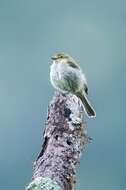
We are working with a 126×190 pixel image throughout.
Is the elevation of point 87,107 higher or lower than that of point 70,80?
lower

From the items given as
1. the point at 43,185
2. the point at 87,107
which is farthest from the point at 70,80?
the point at 43,185

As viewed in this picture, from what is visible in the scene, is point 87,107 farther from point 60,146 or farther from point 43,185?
point 43,185


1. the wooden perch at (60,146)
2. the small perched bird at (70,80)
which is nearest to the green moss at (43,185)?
the wooden perch at (60,146)

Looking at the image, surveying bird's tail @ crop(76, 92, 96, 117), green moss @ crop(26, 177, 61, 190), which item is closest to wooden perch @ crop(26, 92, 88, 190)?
green moss @ crop(26, 177, 61, 190)

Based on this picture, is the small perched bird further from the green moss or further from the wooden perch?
the green moss
